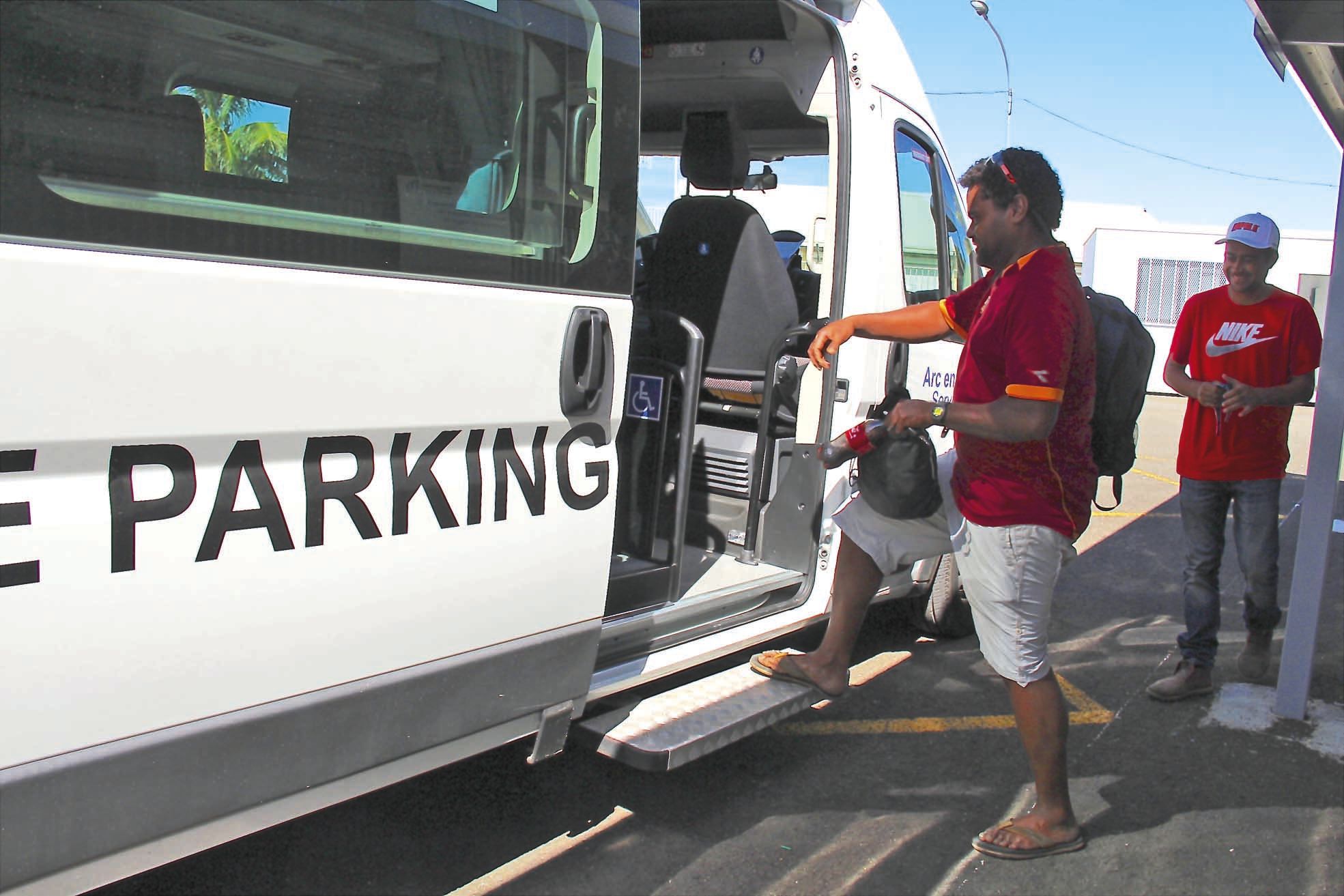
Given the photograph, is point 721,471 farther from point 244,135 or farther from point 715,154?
point 244,135

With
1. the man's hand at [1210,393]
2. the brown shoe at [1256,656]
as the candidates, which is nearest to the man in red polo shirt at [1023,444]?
the man's hand at [1210,393]

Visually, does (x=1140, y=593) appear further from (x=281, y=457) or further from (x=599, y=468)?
(x=281, y=457)

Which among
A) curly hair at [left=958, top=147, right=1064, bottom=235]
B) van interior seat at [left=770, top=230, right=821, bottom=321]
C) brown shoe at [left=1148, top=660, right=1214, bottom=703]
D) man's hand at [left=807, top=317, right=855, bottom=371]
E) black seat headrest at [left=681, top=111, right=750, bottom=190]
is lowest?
brown shoe at [left=1148, top=660, right=1214, bottom=703]

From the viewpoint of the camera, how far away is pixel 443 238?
87.0 inches

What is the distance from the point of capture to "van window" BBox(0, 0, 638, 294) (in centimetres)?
168

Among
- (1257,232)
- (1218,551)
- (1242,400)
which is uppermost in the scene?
(1257,232)

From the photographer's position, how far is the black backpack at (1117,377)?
9.47 feet

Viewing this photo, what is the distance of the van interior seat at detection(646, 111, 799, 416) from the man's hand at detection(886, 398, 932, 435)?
114 centimetres

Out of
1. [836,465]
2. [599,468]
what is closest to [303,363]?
[599,468]

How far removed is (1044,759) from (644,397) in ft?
5.71

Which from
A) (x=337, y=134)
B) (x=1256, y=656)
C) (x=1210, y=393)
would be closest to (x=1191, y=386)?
(x=1210, y=393)

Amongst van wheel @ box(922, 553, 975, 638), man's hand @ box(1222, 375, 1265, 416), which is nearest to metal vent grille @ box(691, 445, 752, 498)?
van wheel @ box(922, 553, 975, 638)

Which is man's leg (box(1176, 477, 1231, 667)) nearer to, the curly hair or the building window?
the curly hair

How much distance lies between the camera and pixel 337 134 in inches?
80.9
